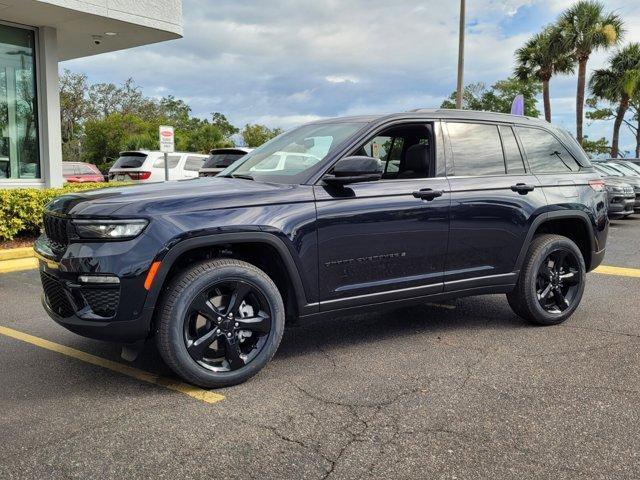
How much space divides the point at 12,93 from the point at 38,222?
11.1 feet

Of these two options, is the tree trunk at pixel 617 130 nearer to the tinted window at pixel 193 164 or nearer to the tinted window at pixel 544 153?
the tinted window at pixel 193 164

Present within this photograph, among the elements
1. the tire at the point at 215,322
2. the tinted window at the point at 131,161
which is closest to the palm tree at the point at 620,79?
the tinted window at the point at 131,161

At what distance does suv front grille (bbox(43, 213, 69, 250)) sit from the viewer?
12.3 feet

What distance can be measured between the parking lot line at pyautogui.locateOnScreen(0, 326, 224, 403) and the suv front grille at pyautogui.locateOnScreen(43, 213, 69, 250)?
3.06ft

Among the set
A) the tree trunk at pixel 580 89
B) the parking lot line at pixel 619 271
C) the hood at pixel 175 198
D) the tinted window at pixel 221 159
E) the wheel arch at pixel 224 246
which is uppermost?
the tree trunk at pixel 580 89

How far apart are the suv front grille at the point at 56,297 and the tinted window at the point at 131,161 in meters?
13.3

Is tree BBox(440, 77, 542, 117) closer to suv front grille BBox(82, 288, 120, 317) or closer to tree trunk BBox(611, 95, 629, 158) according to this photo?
tree trunk BBox(611, 95, 629, 158)

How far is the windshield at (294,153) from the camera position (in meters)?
4.33

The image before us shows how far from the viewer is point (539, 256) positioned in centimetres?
511

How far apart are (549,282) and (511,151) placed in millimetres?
1175

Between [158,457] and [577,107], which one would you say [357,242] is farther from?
[577,107]

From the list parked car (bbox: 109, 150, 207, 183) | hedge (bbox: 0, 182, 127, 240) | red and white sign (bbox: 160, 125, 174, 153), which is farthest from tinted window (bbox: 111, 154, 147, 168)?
hedge (bbox: 0, 182, 127, 240)

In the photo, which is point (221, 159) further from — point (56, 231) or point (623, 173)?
point (56, 231)

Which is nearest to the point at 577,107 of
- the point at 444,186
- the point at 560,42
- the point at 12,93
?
the point at 560,42
